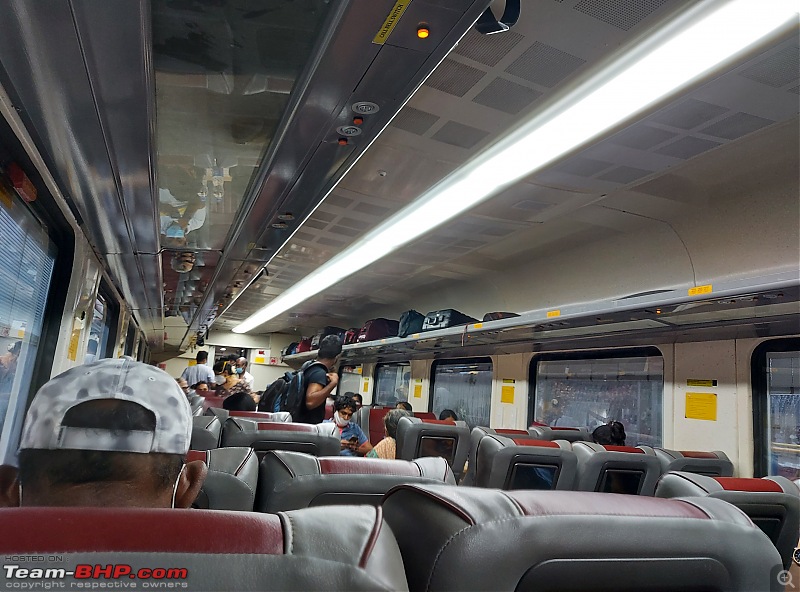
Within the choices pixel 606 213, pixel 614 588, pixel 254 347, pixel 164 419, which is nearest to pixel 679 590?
pixel 614 588

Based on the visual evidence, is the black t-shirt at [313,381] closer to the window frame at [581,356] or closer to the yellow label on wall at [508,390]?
the window frame at [581,356]

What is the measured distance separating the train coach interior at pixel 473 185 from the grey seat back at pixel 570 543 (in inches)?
1.9

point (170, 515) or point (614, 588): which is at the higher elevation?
point (170, 515)

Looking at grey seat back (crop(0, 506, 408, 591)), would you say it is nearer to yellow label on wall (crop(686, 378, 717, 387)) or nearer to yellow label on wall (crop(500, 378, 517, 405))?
yellow label on wall (crop(686, 378, 717, 387))

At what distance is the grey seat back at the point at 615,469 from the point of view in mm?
3199

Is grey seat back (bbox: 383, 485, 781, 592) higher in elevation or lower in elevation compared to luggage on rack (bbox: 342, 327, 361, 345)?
lower

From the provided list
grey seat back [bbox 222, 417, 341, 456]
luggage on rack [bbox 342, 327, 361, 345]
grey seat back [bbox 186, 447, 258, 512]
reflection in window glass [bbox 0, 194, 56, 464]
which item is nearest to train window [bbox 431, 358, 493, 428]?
luggage on rack [bbox 342, 327, 361, 345]

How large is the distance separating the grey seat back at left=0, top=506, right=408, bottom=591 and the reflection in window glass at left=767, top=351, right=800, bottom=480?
14.3 ft

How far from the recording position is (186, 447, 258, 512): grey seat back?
1.62 m

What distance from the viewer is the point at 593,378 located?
6074mm

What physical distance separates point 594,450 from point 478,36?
235 centimetres

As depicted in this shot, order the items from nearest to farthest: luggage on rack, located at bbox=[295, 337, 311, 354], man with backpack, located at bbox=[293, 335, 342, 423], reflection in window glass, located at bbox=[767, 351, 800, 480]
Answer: reflection in window glass, located at bbox=[767, 351, 800, 480] → man with backpack, located at bbox=[293, 335, 342, 423] → luggage on rack, located at bbox=[295, 337, 311, 354]

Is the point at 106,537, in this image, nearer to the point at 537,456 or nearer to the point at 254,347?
the point at 537,456

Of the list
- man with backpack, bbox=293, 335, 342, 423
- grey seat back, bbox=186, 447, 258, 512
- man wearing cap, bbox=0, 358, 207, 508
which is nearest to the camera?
man wearing cap, bbox=0, 358, 207, 508
